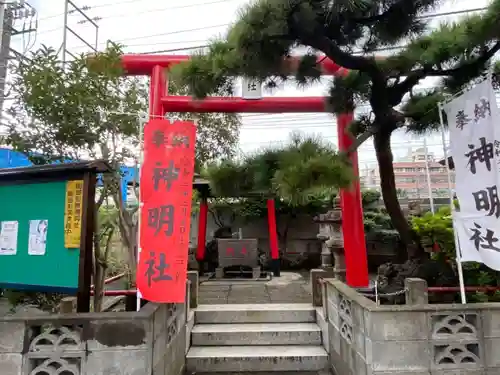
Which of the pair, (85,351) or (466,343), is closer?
(85,351)

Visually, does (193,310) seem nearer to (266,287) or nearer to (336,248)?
(266,287)

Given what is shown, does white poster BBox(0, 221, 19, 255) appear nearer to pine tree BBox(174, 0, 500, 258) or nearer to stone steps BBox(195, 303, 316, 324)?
pine tree BBox(174, 0, 500, 258)

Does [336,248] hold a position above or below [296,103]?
below

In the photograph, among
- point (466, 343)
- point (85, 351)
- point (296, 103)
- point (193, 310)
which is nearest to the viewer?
point (85, 351)

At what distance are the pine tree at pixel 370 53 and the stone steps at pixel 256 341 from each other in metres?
1.84

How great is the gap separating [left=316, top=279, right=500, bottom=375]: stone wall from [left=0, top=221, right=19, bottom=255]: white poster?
3.34 meters

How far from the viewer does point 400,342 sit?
9.88 feet

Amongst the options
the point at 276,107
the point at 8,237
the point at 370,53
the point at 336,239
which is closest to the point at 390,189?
the point at 370,53

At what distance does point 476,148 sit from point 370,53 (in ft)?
5.11

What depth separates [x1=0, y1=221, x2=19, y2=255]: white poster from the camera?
3289 millimetres

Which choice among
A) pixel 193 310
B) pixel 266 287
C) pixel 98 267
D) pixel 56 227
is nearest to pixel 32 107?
pixel 56 227

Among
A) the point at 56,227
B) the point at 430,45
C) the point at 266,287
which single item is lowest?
the point at 266,287

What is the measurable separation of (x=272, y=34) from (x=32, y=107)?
8.38 feet

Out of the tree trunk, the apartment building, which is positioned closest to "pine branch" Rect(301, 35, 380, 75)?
the tree trunk
